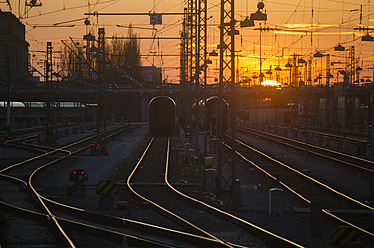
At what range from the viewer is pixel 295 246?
1238 centimetres

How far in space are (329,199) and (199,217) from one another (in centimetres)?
607

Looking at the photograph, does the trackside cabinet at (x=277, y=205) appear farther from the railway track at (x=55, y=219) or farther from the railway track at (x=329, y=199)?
the railway track at (x=55, y=219)

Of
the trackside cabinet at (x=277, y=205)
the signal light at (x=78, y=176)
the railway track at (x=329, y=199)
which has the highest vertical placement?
the signal light at (x=78, y=176)

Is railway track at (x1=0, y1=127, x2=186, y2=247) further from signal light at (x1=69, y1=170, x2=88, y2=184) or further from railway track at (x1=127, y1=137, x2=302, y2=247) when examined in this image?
railway track at (x1=127, y1=137, x2=302, y2=247)

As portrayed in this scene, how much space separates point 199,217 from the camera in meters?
16.8

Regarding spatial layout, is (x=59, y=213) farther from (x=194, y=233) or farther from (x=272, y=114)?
(x=272, y=114)

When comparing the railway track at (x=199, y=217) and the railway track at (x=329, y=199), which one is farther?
the railway track at (x=329, y=199)

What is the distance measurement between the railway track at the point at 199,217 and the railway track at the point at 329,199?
6.06 feet

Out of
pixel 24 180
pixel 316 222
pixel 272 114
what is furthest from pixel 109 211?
pixel 272 114

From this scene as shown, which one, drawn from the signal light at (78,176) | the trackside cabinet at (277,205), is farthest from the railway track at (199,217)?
the signal light at (78,176)

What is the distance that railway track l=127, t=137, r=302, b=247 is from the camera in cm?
1354

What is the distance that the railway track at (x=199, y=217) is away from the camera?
44.4 ft

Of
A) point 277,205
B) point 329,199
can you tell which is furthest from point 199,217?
point 329,199

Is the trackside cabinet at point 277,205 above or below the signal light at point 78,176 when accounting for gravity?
below
